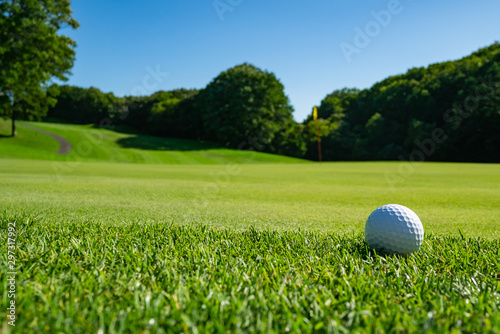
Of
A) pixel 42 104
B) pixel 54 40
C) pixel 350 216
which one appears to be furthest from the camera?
pixel 42 104

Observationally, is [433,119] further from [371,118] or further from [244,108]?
[244,108]

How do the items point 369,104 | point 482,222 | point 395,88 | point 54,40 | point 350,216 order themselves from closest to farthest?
point 482,222 < point 350,216 < point 54,40 < point 395,88 < point 369,104

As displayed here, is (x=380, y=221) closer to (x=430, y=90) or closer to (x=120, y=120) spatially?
(x=430, y=90)

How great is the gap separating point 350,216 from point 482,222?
4.46ft

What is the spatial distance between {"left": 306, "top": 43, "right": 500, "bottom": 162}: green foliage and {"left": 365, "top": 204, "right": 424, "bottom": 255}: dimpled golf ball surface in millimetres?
41160

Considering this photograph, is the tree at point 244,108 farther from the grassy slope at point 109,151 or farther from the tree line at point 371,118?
the grassy slope at point 109,151


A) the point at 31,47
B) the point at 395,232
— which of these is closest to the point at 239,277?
the point at 395,232

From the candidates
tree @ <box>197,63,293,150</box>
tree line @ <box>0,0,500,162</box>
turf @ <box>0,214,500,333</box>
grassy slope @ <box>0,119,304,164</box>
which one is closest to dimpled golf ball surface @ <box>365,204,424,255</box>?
turf @ <box>0,214,500,333</box>

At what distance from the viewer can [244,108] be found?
4144 cm

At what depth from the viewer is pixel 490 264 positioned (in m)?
2.07

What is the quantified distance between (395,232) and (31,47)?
25.5m

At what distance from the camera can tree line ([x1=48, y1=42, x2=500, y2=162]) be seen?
37.0 meters

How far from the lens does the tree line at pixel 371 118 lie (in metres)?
37.0

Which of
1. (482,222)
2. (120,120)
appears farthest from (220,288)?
(120,120)
